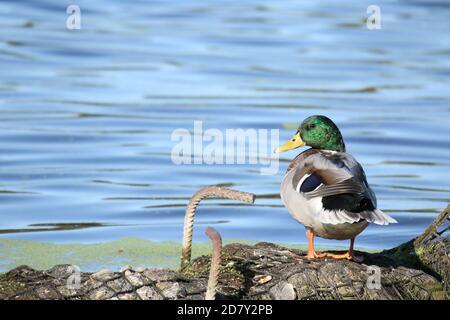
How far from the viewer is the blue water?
37.0ft

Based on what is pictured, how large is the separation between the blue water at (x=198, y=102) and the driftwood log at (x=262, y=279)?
12.0ft

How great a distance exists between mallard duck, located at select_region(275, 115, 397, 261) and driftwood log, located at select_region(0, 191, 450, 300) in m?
0.19

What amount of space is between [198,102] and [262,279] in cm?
1033

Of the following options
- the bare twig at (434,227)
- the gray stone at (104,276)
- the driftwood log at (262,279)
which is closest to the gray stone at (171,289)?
the driftwood log at (262,279)

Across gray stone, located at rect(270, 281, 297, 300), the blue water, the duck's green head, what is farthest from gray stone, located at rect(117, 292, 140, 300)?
the blue water

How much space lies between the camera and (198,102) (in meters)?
16.4

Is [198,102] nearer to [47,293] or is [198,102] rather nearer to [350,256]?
[350,256]

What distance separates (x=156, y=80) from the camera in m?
17.7

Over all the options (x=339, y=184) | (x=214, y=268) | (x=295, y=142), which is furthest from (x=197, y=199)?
(x=295, y=142)

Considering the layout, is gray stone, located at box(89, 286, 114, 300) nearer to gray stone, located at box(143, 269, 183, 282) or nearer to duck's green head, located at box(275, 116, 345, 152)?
gray stone, located at box(143, 269, 183, 282)

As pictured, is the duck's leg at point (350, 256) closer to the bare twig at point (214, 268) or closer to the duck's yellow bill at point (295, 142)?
the bare twig at point (214, 268)
